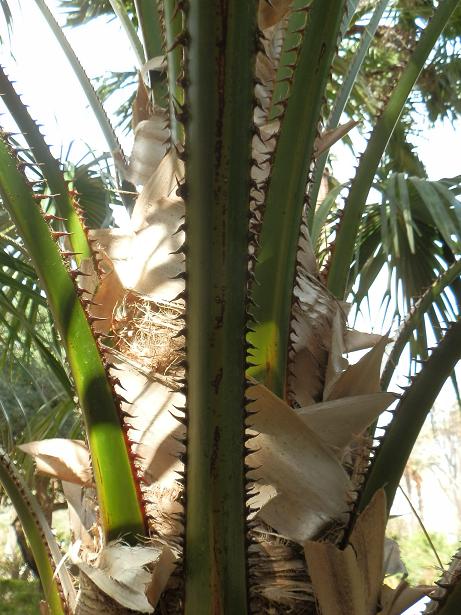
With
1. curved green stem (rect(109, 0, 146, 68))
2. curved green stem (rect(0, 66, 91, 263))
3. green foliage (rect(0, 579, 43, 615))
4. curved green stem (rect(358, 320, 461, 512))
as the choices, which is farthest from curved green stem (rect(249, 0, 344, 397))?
green foliage (rect(0, 579, 43, 615))

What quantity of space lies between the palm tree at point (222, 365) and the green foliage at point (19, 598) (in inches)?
166

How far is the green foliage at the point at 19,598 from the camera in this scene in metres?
4.93

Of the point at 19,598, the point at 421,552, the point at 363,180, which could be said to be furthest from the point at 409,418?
the point at 421,552

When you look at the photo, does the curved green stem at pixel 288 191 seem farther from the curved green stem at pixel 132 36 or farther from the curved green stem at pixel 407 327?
the curved green stem at pixel 132 36

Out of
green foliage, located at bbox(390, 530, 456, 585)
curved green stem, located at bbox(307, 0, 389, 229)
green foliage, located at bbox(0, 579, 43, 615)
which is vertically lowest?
green foliage, located at bbox(390, 530, 456, 585)

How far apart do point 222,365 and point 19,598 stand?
4.95m

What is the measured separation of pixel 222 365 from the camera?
73cm

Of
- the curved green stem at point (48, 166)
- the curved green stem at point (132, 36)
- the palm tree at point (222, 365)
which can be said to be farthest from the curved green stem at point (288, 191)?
the curved green stem at point (132, 36)

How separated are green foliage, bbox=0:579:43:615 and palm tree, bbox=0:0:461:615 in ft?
13.8

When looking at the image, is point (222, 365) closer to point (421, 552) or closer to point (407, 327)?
point (407, 327)

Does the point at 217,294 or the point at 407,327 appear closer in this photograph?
the point at 217,294

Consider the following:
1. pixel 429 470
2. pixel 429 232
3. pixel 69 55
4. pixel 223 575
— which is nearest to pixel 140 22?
pixel 69 55

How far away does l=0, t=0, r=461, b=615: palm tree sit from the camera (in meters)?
0.71

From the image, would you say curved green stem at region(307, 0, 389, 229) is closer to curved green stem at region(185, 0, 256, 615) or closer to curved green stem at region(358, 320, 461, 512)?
curved green stem at region(358, 320, 461, 512)
